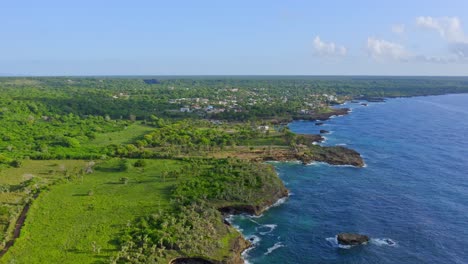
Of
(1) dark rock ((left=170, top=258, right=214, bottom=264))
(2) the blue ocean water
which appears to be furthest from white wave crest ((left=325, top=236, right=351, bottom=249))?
(1) dark rock ((left=170, top=258, right=214, bottom=264))

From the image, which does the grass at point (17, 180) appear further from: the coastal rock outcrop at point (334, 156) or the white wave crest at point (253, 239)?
the coastal rock outcrop at point (334, 156)

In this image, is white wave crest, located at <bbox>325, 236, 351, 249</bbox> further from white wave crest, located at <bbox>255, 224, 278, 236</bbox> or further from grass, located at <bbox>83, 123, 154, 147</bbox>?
grass, located at <bbox>83, 123, 154, 147</bbox>

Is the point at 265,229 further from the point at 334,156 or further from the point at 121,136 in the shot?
the point at 121,136

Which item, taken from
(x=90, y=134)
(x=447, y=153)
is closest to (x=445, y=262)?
(x=447, y=153)

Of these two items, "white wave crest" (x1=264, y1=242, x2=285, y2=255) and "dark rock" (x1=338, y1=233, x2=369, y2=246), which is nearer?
"white wave crest" (x1=264, y1=242, x2=285, y2=255)

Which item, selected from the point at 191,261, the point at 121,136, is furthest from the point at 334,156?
the point at 121,136

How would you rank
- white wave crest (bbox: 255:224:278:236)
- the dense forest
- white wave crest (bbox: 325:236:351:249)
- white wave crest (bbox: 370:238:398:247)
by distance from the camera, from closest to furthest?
the dense forest
white wave crest (bbox: 325:236:351:249)
white wave crest (bbox: 370:238:398:247)
white wave crest (bbox: 255:224:278:236)

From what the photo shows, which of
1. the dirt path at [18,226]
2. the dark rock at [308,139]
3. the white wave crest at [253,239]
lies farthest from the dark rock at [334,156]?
the dirt path at [18,226]
